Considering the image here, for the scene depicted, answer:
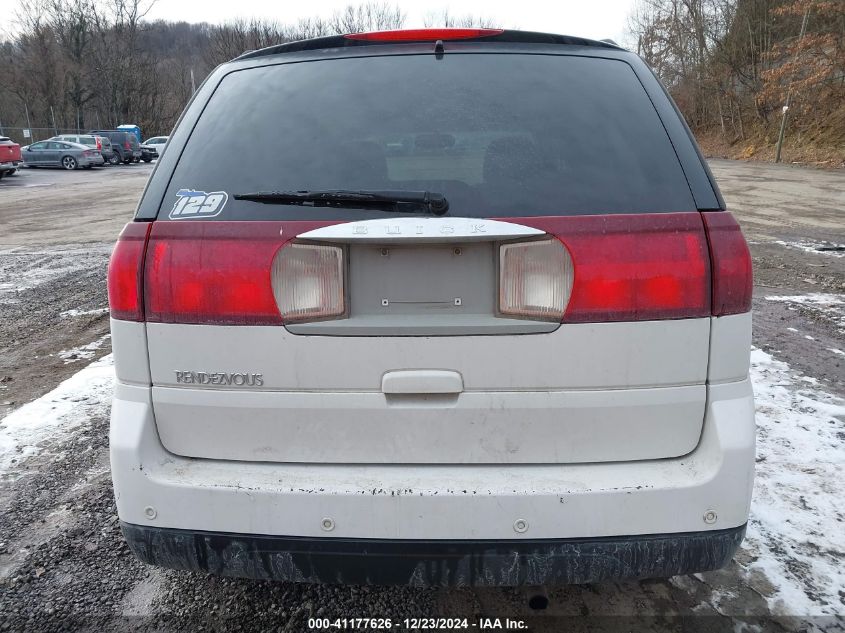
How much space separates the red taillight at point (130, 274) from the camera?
70.7 inches

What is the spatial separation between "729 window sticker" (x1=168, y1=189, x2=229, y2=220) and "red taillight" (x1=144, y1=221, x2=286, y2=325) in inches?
1.1

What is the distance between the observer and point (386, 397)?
5.68ft

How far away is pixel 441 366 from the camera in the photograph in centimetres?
170

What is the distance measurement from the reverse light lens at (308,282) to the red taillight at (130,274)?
406 millimetres

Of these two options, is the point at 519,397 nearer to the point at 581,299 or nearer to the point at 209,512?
the point at 581,299

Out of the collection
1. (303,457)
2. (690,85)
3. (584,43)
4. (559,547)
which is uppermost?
(690,85)

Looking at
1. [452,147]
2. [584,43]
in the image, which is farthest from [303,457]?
[584,43]

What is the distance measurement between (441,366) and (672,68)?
156 feet

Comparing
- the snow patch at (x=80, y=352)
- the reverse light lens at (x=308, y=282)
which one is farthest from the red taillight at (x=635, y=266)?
the snow patch at (x=80, y=352)

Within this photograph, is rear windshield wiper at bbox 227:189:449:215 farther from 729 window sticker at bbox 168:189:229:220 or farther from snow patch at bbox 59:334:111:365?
snow patch at bbox 59:334:111:365

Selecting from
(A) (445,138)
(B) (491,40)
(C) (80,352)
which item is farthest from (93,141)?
(A) (445,138)

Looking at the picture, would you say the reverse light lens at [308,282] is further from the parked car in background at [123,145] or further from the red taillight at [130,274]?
the parked car in background at [123,145]

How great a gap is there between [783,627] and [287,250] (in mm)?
2039

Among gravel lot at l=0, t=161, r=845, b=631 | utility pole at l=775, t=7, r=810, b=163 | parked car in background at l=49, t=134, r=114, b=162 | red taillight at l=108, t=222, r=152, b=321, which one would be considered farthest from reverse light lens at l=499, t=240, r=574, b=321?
parked car in background at l=49, t=134, r=114, b=162
